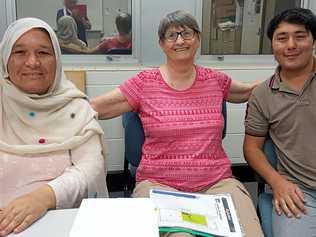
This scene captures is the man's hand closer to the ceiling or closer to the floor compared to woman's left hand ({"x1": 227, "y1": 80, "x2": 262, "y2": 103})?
closer to the floor

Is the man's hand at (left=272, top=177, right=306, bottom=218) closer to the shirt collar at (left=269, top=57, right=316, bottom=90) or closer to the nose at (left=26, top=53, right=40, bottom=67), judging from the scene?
the shirt collar at (left=269, top=57, right=316, bottom=90)

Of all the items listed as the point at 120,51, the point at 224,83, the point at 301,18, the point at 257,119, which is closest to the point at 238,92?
the point at 224,83

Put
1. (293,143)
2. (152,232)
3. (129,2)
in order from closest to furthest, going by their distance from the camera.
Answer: (152,232) < (293,143) < (129,2)

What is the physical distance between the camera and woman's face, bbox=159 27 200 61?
1.77m

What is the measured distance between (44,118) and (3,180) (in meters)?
0.28

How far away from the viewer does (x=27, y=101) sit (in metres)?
1.48

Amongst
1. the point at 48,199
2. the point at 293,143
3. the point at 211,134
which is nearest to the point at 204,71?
the point at 211,134

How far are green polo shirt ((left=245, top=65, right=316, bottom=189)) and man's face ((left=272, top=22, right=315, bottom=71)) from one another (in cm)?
9

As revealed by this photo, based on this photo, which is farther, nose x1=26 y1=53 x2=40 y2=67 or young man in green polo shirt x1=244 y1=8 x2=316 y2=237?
young man in green polo shirt x1=244 y1=8 x2=316 y2=237

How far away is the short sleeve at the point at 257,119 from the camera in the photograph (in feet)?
5.81

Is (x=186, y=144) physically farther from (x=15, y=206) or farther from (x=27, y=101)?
(x=15, y=206)

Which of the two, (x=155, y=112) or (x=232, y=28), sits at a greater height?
(x=232, y=28)

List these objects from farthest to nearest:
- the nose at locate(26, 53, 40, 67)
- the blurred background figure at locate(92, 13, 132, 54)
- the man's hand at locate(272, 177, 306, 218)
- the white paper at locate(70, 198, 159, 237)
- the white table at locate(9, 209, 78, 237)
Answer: the blurred background figure at locate(92, 13, 132, 54) < the man's hand at locate(272, 177, 306, 218) < the nose at locate(26, 53, 40, 67) < the white table at locate(9, 209, 78, 237) < the white paper at locate(70, 198, 159, 237)

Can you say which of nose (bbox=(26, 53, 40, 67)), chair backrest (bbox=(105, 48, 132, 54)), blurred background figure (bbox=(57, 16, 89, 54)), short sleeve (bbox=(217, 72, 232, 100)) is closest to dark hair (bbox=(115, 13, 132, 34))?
chair backrest (bbox=(105, 48, 132, 54))
